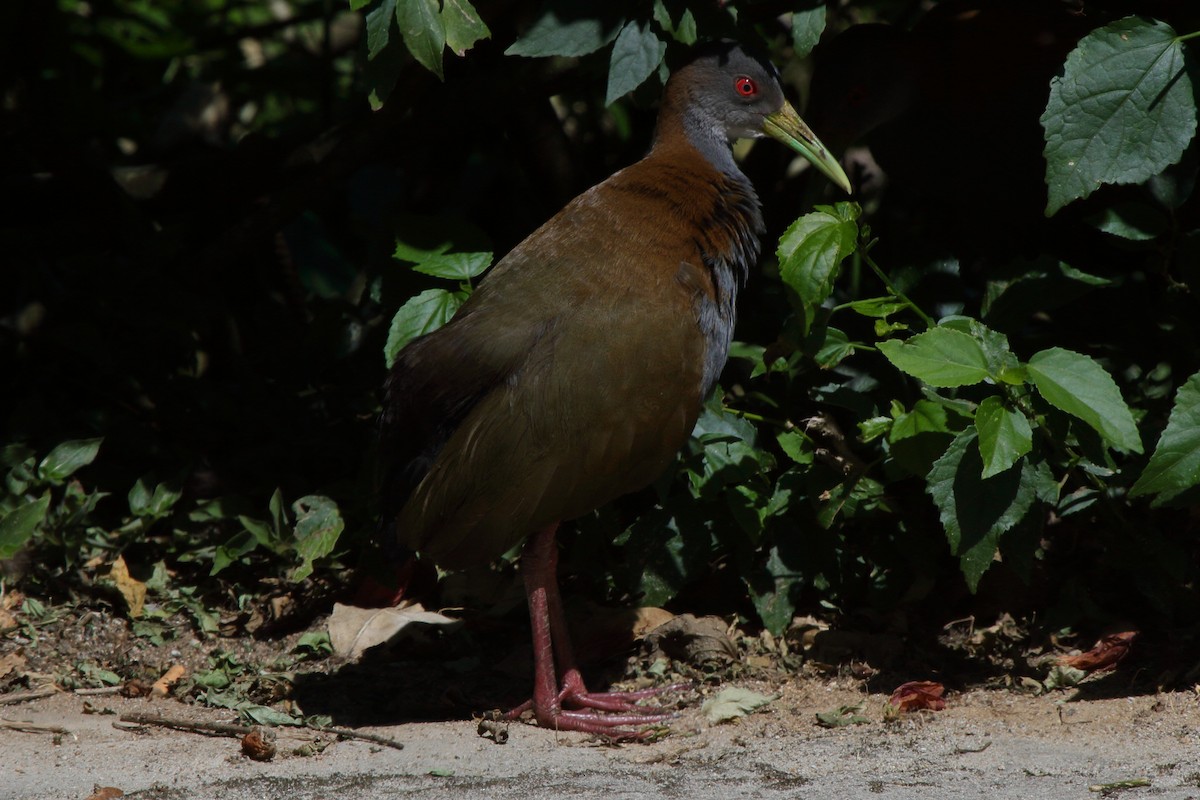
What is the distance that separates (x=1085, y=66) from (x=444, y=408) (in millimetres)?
1741

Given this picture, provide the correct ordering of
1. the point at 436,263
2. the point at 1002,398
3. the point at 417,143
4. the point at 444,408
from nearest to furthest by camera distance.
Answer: the point at 1002,398 < the point at 444,408 < the point at 436,263 < the point at 417,143

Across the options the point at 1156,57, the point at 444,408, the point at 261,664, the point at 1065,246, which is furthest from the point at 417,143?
the point at 1156,57

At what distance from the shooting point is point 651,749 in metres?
3.25

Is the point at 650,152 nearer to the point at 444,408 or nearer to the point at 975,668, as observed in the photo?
the point at 444,408

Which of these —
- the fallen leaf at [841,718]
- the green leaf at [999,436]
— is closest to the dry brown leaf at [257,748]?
the fallen leaf at [841,718]

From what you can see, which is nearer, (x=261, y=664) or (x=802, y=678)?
(x=802, y=678)

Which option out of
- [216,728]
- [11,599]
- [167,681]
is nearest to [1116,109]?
[216,728]

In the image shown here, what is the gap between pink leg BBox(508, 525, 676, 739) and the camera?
11.3ft

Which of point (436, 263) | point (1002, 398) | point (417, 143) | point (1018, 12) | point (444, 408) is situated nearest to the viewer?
point (1002, 398)

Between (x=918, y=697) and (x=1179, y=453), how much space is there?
0.84 metres

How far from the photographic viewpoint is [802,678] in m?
3.65

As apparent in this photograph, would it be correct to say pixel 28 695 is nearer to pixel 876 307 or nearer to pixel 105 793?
pixel 105 793

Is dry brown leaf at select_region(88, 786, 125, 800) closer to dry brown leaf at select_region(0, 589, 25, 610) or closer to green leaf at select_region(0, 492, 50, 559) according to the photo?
green leaf at select_region(0, 492, 50, 559)

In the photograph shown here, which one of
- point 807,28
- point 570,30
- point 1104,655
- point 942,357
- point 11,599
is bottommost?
point 1104,655
